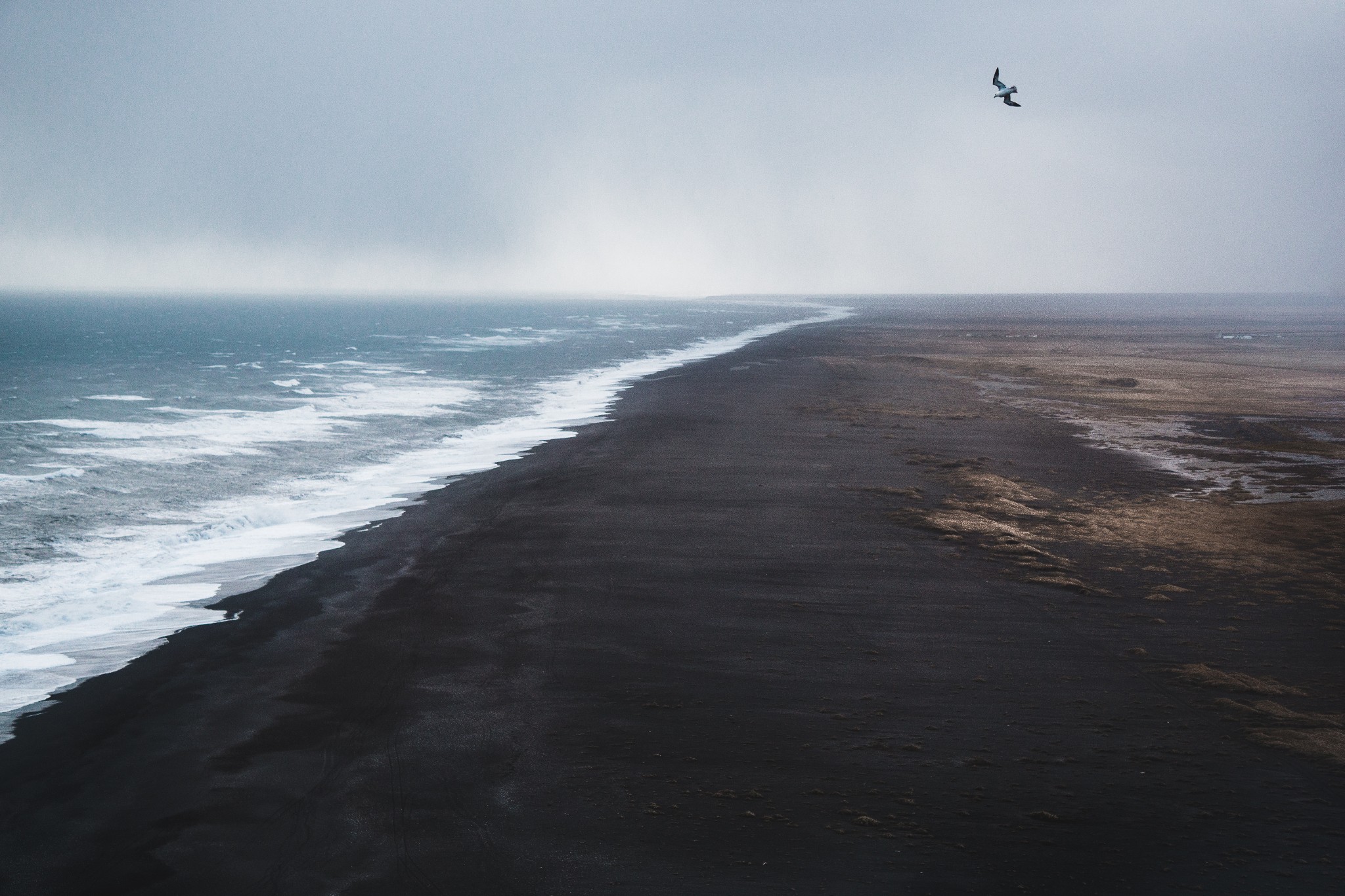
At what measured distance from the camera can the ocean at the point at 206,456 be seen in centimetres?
1590

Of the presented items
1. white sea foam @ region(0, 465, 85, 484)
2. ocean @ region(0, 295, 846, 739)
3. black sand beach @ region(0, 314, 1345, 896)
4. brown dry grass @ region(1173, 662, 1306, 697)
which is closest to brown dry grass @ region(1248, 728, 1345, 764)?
black sand beach @ region(0, 314, 1345, 896)

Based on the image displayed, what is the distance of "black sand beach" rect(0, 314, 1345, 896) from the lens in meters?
8.51

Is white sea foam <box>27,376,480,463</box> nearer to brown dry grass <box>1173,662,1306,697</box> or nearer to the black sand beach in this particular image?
the black sand beach

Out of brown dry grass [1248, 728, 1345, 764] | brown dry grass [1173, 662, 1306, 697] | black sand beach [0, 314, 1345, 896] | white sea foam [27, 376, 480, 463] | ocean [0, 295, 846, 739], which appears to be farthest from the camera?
white sea foam [27, 376, 480, 463]

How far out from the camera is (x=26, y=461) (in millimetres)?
31266

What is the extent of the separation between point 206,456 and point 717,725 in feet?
85.5

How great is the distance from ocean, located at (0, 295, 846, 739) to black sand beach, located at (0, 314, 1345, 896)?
63.4 inches

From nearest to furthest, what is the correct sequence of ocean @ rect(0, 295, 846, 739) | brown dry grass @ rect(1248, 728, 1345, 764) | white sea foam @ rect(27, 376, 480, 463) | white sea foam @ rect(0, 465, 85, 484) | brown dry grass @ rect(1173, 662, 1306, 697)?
brown dry grass @ rect(1248, 728, 1345, 764), brown dry grass @ rect(1173, 662, 1306, 697), ocean @ rect(0, 295, 846, 739), white sea foam @ rect(0, 465, 85, 484), white sea foam @ rect(27, 376, 480, 463)

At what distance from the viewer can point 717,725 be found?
36.4ft

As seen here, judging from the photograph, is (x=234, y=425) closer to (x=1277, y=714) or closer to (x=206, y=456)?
(x=206, y=456)

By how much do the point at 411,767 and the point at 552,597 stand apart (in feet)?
18.8

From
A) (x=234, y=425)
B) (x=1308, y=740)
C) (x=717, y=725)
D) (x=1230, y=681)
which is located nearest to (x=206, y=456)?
(x=234, y=425)

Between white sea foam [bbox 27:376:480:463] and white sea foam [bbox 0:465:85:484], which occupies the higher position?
white sea foam [bbox 27:376:480:463]

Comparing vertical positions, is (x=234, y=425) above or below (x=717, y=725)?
above
